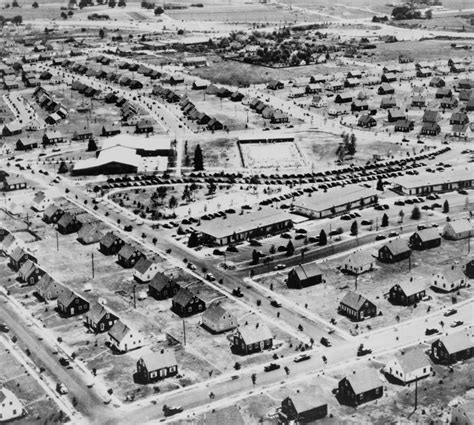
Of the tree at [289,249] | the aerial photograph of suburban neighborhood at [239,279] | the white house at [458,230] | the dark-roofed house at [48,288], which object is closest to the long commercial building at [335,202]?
the aerial photograph of suburban neighborhood at [239,279]

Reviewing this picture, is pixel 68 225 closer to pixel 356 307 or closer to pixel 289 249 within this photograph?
pixel 289 249

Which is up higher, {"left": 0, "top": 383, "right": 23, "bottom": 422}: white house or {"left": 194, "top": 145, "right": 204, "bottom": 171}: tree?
{"left": 194, "top": 145, "right": 204, "bottom": 171}: tree

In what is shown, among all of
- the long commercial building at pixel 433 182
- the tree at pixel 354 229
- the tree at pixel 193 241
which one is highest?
the long commercial building at pixel 433 182

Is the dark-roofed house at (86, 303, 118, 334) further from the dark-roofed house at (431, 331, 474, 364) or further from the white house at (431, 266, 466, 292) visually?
the white house at (431, 266, 466, 292)

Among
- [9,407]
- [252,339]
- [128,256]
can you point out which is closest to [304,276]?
[252,339]

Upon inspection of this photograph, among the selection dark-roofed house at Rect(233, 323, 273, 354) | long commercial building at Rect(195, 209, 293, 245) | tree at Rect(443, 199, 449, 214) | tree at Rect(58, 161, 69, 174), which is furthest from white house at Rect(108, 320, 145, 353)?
tree at Rect(58, 161, 69, 174)

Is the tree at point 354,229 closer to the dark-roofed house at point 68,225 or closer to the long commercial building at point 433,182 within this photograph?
the long commercial building at point 433,182
